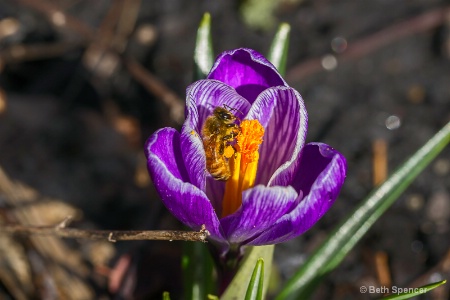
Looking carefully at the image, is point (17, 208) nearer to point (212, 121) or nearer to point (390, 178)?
point (212, 121)

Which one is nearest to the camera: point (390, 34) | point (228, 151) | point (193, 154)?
point (193, 154)

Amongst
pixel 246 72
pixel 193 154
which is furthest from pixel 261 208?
pixel 246 72

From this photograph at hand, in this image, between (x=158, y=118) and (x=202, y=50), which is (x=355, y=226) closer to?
(x=202, y=50)

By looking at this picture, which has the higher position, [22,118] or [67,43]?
[67,43]

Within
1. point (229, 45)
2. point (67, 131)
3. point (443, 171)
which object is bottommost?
point (443, 171)

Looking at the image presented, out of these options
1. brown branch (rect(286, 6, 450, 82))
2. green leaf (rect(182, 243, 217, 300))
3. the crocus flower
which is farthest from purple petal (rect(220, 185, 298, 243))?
brown branch (rect(286, 6, 450, 82))

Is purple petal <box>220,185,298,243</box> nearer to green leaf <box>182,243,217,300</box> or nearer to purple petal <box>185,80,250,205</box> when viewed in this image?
purple petal <box>185,80,250,205</box>

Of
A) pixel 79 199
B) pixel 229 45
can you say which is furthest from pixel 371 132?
pixel 79 199
